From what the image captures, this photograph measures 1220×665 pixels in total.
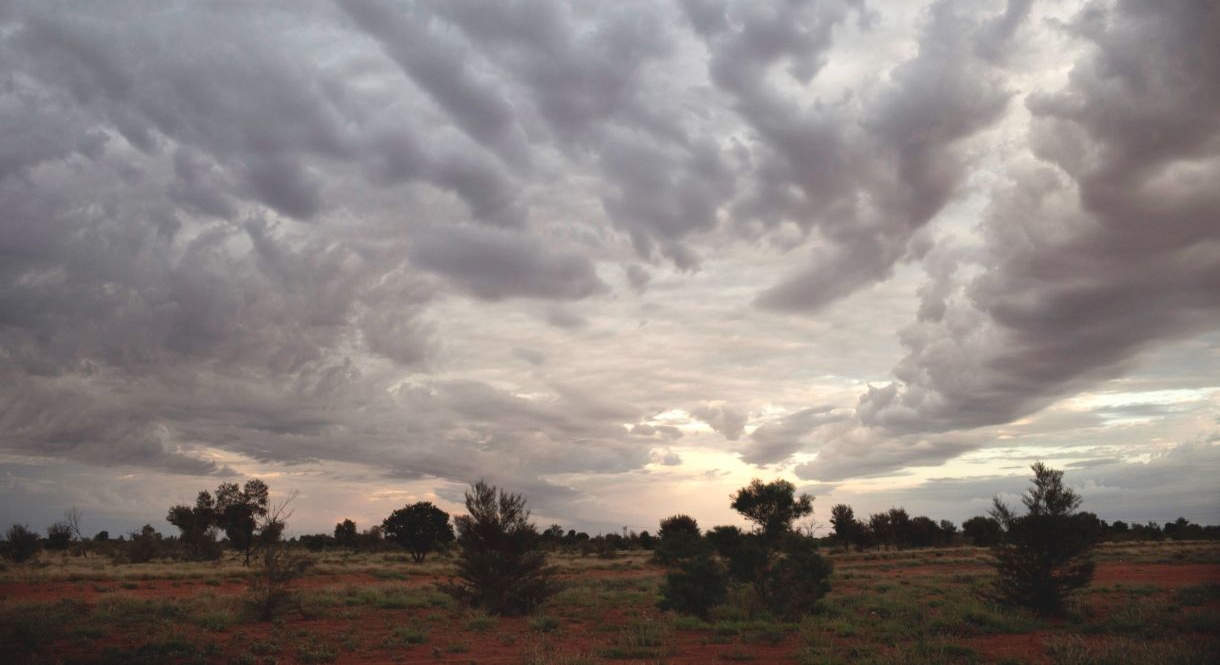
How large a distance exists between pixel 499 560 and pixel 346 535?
6555 cm

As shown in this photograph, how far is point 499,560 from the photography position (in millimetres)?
26109

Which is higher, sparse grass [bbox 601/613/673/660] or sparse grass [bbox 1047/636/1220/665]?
sparse grass [bbox 1047/636/1220/665]

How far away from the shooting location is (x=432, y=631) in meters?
20.9

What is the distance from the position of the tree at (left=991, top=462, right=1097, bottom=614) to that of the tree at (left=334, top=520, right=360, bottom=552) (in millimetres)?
75213

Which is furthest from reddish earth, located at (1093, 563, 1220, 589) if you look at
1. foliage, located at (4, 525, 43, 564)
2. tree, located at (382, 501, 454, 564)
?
foliage, located at (4, 525, 43, 564)

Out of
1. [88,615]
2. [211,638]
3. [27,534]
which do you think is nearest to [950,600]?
[211,638]

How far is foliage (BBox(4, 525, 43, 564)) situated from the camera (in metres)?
45.7

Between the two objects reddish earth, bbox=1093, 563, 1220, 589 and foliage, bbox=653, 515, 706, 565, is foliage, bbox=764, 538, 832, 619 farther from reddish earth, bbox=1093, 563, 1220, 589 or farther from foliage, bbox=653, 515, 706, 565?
reddish earth, bbox=1093, 563, 1220, 589

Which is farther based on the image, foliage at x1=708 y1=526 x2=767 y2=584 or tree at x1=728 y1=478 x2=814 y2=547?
tree at x1=728 y1=478 x2=814 y2=547

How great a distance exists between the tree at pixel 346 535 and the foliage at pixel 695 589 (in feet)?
223

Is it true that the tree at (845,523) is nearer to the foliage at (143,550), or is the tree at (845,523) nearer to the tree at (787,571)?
the tree at (787,571)

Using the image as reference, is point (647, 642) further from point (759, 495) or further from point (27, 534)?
point (27, 534)

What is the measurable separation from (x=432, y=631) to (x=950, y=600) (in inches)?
734

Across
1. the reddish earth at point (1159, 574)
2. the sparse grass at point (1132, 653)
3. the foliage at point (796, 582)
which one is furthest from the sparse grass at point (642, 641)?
the reddish earth at point (1159, 574)
